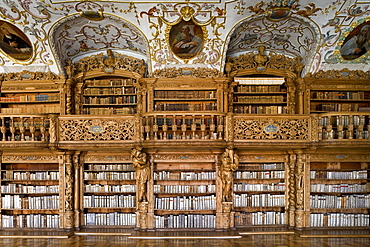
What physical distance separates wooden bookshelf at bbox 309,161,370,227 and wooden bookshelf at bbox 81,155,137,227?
13.7 feet

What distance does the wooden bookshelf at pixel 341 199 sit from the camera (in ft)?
22.7

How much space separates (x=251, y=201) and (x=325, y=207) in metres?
1.69

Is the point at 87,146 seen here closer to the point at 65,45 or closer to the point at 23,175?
the point at 23,175

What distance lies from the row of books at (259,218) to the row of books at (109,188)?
2.51 metres

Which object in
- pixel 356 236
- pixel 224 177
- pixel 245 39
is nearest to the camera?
pixel 356 236

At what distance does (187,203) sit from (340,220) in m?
3.52

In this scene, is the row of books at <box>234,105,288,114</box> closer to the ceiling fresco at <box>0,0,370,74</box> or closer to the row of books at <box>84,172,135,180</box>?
the ceiling fresco at <box>0,0,370,74</box>

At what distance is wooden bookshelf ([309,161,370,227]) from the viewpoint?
22.7 feet

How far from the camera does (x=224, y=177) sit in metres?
6.65

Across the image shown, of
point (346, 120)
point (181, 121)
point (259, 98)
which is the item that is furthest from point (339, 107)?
point (181, 121)

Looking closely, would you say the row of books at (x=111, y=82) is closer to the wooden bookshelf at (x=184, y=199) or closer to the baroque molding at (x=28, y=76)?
the baroque molding at (x=28, y=76)

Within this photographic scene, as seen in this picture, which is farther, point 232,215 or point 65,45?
point 65,45

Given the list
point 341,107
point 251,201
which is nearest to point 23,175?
point 251,201

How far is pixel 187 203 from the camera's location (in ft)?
22.5
